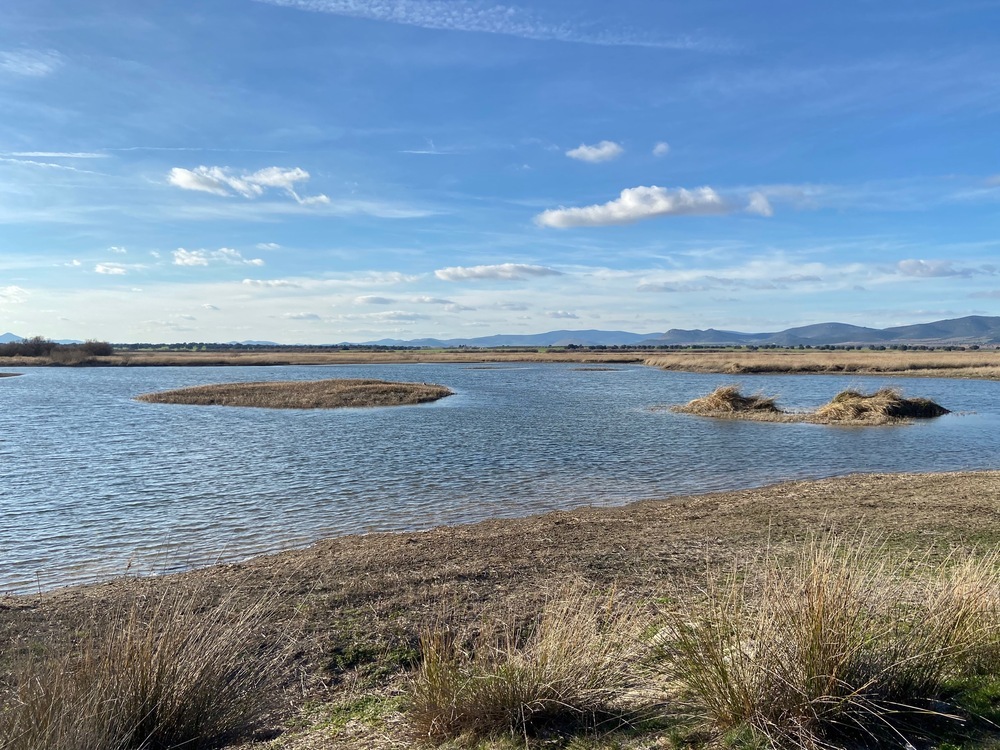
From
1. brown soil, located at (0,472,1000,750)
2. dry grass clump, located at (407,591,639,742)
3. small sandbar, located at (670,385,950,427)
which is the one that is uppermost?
dry grass clump, located at (407,591,639,742)

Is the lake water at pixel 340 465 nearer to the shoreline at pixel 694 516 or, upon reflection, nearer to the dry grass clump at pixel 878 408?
the shoreline at pixel 694 516

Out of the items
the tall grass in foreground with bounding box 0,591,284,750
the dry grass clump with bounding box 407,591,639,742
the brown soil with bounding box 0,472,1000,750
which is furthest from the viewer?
the brown soil with bounding box 0,472,1000,750

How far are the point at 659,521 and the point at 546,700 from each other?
29.8ft

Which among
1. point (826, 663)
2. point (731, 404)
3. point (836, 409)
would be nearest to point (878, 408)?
point (836, 409)

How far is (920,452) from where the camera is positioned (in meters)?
25.1

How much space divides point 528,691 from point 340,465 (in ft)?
56.8

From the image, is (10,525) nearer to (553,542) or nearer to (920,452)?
(553,542)

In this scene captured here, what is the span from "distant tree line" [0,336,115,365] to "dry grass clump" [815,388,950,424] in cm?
10026

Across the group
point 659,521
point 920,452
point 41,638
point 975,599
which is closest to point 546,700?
point 975,599

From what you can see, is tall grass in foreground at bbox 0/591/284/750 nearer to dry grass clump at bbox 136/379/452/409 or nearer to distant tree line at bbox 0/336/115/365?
dry grass clump at bbox 136/379/452/409

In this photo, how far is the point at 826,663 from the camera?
4.34 meters

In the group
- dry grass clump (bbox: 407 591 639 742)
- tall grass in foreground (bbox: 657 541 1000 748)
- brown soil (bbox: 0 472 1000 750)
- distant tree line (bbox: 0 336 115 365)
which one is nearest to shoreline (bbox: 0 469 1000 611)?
brown soil (bbox: 0 472 1000 750)

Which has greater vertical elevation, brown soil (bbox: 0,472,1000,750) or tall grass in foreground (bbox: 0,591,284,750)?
tall grass in foreground (bbox: 0,591,284,750)

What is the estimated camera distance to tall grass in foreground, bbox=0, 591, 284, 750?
4121 millimetres
